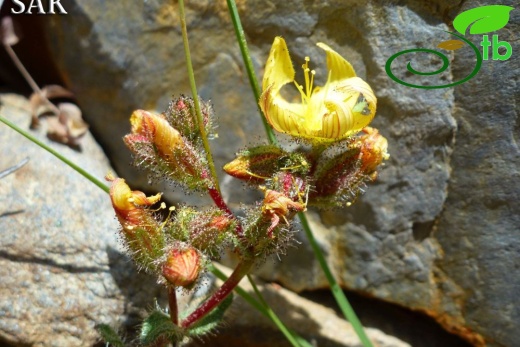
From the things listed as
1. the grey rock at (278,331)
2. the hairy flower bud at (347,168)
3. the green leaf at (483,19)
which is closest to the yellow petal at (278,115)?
the hairy flower bud at (347,168)

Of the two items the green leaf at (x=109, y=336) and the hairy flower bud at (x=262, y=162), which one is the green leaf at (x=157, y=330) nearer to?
the green leaf at (x=109, y=336)

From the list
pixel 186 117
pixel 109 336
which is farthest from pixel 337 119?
pixel 109 336

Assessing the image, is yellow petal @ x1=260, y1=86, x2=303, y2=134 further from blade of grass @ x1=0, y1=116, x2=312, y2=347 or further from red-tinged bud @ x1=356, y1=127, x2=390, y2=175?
blade of grass @ x1=0, y1=116, x2=312, y2=347

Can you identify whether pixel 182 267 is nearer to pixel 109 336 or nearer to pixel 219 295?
pixel 219 295

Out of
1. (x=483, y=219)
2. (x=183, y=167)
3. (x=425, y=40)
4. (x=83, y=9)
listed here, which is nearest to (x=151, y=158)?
(x=183, y=167)

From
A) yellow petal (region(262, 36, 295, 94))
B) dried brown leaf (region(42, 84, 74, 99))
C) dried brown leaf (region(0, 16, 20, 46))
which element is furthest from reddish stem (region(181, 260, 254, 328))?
dried brown leaf (region(0, 16, 20, 46))

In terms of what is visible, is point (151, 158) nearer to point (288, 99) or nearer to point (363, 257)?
point (288, 99)
